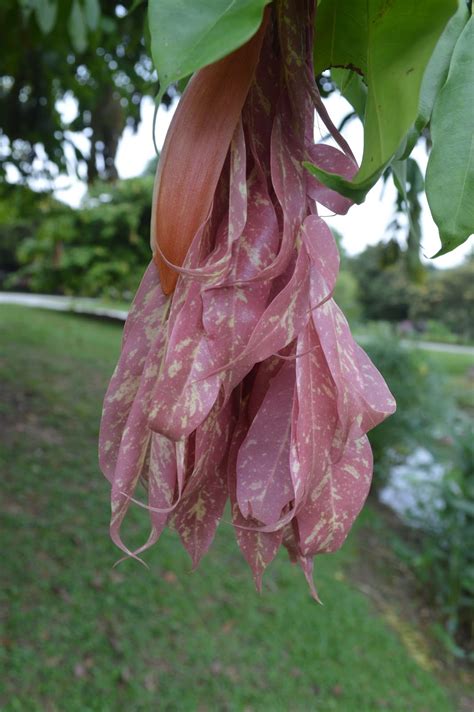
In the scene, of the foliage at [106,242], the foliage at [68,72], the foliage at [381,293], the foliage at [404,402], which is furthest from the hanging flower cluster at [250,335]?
the foliage at [381,293]

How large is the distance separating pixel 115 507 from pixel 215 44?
0.26 metres

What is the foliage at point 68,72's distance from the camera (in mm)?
1711

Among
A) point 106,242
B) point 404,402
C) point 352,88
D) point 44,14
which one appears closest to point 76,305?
point 106,242

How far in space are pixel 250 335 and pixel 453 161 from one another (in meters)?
0.15

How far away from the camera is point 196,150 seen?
1.21ft

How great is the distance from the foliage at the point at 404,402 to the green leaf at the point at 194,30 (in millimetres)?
5111

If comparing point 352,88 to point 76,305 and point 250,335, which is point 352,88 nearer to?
point 250,335

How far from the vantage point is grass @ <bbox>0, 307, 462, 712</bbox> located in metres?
2.56

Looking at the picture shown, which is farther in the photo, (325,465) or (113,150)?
(113,150)

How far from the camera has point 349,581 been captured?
392cm

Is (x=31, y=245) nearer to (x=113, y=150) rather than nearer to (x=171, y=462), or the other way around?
(x=113, y=150)

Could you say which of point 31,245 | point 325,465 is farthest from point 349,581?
point 31,245

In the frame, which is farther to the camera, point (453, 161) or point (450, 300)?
point (450, 300)

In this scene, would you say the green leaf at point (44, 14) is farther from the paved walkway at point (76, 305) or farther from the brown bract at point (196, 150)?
the paved walkway at point (76, 305)
